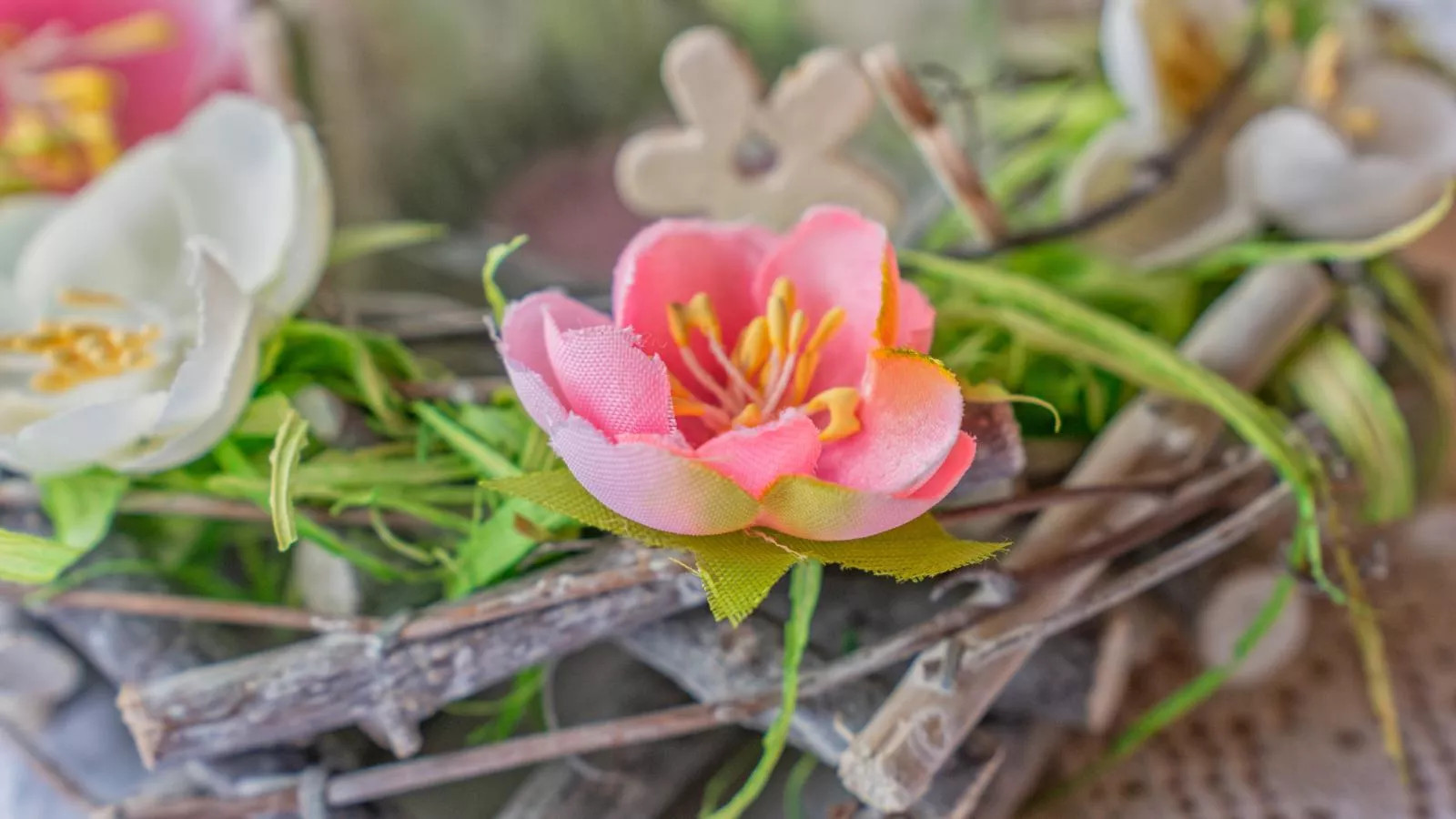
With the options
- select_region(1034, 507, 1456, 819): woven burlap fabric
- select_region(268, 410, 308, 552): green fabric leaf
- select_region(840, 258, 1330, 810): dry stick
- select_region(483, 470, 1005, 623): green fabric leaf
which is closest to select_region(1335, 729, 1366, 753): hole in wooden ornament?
select_region(1034, 507, 1456, 819): woven burlap fabric

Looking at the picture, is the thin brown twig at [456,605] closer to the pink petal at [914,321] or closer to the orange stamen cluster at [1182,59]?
the pink petal at [914,321]

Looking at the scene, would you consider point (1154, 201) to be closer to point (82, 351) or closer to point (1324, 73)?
point (1324, 73)

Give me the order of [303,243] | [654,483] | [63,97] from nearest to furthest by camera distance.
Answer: [654,483], [303,243], [63,97]

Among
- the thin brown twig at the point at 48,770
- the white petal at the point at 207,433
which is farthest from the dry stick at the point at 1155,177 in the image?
the thin brown twig at the point at 48,770

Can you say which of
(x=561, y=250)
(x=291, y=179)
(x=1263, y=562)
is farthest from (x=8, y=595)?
(x=1263, y=562)

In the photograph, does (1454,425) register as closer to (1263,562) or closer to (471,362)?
(1263,562)

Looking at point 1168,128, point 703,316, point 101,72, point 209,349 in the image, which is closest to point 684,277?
point 703,316

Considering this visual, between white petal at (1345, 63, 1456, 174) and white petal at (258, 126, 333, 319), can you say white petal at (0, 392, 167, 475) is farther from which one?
white petal at (1345, 63, 1456, 174)
